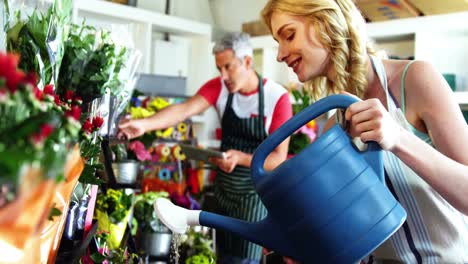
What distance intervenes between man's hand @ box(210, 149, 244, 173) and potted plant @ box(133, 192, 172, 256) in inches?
11.9

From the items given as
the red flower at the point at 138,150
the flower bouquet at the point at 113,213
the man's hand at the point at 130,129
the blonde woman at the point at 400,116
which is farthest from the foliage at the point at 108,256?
the red flower at the point at 138,150

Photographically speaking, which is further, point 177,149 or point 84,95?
point 177,149

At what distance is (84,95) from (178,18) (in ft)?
8.45

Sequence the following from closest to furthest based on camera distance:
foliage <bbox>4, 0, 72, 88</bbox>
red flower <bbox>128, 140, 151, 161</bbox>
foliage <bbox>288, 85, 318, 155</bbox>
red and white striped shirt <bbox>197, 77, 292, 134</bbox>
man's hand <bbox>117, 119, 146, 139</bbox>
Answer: foliage <bbox>4, 0, 72, 88</bbox>, man's hand <bbox>117, 119, 146, 139</bbox>, red flower <bbox>128, 140, 151, 161</bbox>, red and white striped shirt <bbox>197, 77, 292, 134</bbox>, foliage <bbox>288, 85, 318, 155</bbox>

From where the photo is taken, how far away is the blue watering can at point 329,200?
0.69 m

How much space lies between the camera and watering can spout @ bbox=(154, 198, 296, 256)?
2.51 feet

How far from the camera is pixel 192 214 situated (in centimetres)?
80

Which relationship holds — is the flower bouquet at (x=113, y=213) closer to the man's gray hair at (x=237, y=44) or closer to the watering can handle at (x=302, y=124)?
the watering can handle at (x=302, y=124)

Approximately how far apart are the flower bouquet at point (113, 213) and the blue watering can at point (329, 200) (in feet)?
1.97

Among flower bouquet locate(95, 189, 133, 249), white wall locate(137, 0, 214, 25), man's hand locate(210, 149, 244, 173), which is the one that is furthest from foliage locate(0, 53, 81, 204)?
white wall locate(137, 0, 214, 25)

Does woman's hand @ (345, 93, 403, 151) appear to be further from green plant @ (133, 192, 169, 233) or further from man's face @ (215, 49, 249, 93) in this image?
man's face @ (215, 49, 249, 93)

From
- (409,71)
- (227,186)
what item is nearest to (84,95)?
(409,71)

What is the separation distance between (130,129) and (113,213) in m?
0.67

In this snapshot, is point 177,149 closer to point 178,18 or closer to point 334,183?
point 178,18
